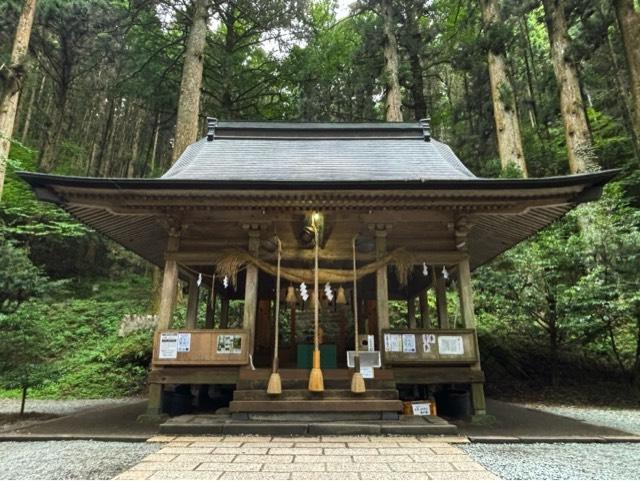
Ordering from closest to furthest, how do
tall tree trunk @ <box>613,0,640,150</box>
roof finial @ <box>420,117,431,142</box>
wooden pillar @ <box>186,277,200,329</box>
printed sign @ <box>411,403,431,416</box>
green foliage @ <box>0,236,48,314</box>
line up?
1. printed sign @ <box>411,403,431,416</box>
2. green foliage @ <box>0,236,48,314</box>
3. wooden pillar @ <box>186,277,200,329</box>
4. roof finial @ <box>420,117,431,142</box>
5. tall tree trunk @ <box>613,0,640,150</box>

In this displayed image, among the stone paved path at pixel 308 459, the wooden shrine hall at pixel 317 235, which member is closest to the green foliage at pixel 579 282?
the wooden shrine hall at pixel 317 235

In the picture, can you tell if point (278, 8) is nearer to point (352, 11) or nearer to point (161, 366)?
point (352, 11)

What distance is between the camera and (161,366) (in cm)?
606

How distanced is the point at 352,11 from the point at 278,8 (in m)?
4.04

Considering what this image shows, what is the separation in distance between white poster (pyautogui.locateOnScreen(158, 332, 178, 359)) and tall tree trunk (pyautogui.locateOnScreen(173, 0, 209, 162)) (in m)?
7.07

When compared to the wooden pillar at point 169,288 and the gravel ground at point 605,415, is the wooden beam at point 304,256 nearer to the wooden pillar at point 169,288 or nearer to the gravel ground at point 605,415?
the wooden pillar at point 169,288

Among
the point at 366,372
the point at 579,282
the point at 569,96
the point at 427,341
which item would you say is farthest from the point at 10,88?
the point at 569,96

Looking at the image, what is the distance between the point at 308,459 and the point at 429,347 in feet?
9.85

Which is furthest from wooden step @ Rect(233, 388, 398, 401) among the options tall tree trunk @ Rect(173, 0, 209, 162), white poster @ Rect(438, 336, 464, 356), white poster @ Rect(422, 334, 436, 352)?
tall tree trunk @ Rect(173, 0, 209, 162)

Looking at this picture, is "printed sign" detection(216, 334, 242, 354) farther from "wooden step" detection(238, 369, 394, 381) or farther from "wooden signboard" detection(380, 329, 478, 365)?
"wooden signboard" detection(380, 329, 478, 365)

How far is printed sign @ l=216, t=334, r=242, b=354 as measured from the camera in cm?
603

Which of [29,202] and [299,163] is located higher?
[29,202]

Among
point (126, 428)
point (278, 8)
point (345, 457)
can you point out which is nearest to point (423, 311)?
point (345, 457)

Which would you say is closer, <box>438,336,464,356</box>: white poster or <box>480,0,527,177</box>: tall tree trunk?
<box>438,336,464,356</box>: white poster
